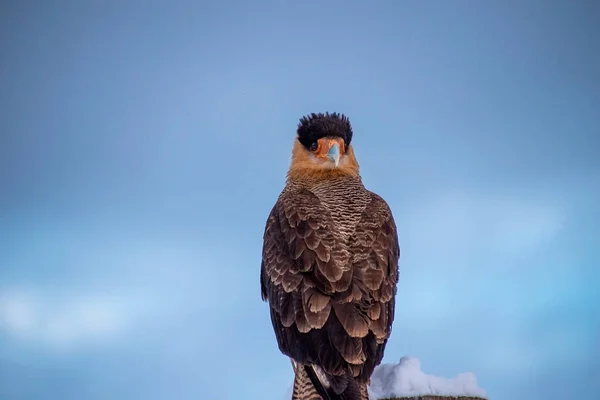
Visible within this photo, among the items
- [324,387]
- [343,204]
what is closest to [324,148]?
[343,204]

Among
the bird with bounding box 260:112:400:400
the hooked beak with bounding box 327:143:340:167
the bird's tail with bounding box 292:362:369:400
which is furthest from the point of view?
the hooked beak with bounding box 327:143:340:167

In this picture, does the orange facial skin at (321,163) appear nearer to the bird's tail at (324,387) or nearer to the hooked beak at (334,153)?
the hooked beak at (334,153)

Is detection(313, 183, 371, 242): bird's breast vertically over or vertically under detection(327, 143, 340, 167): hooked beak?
under

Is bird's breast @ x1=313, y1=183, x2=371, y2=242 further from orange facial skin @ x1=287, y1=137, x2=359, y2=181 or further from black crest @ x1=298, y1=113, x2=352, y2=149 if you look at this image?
black crest @ x1=298, y1=113, x2=352, y2=149

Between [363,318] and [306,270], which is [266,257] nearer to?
[306,270]

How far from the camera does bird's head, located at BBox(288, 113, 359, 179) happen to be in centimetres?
666

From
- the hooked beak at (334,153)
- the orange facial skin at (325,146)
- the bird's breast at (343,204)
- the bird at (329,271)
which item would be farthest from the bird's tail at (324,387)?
the orange facial skin at (325,146)

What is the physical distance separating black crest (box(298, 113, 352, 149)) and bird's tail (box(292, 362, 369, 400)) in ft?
7.66

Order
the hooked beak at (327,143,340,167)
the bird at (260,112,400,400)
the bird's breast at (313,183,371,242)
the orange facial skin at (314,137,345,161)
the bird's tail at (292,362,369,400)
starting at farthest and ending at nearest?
1. the orange facial skin at (314,137,345,161)
2. the hooked beak at (327,143,340,167)
3. the bird's breast at (313,183,371,242)
4. the bird at (260,112,400,400)
5. the bird's tail at (292,362,369,400)

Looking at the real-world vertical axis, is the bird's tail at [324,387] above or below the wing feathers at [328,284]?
below

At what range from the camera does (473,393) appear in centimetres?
742

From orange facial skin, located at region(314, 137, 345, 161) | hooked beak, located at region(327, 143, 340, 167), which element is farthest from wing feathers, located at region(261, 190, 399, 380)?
orange facial skin, located at region(314, 137, 345, 161)

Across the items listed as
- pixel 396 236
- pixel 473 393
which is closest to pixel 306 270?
pixel 396 236

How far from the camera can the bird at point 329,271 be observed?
512cm
